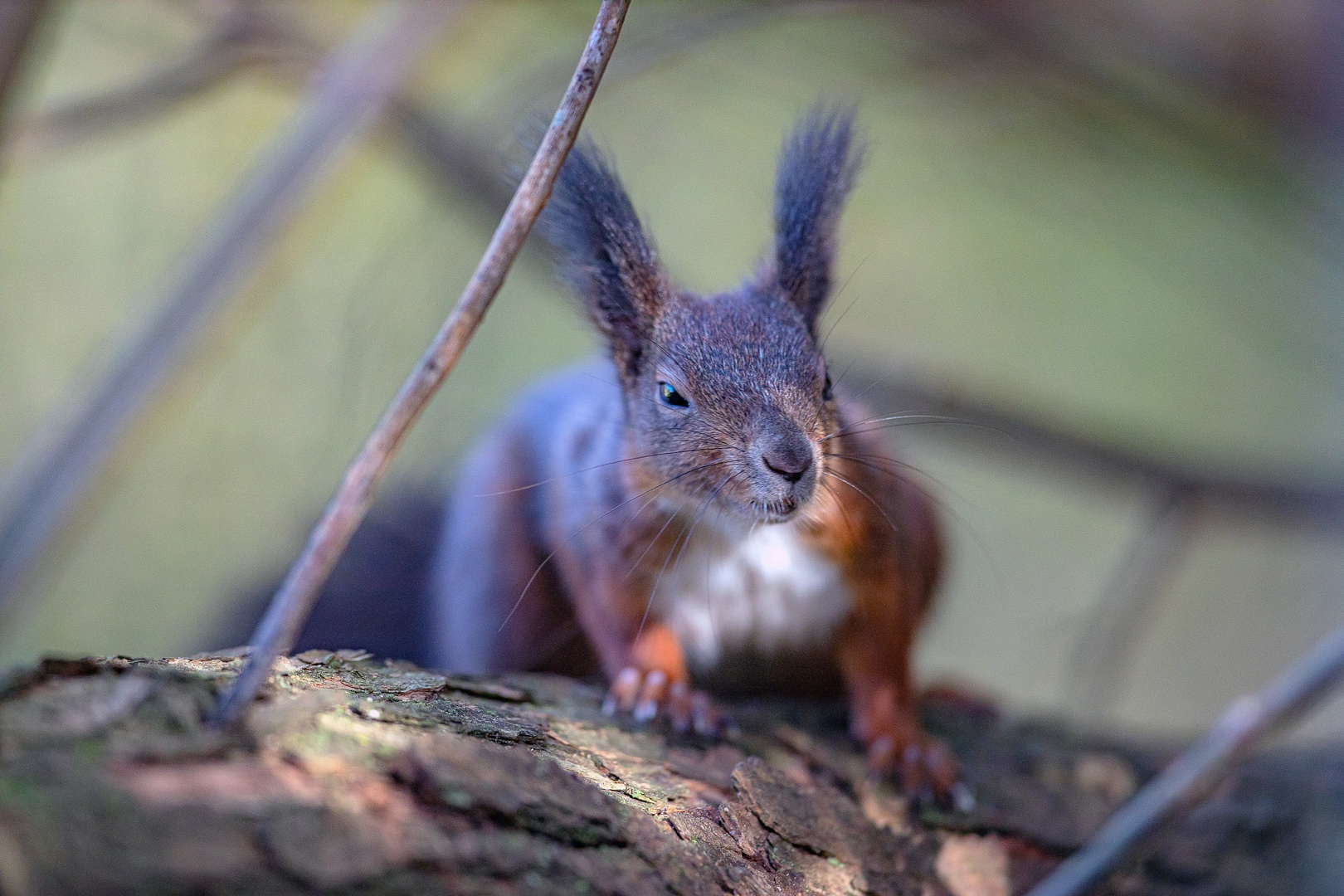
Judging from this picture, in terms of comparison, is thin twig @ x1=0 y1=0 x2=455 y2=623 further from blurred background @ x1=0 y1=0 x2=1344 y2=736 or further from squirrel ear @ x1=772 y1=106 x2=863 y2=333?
squirrel ear @ x1=772 y1=106 x2=863 y2=333

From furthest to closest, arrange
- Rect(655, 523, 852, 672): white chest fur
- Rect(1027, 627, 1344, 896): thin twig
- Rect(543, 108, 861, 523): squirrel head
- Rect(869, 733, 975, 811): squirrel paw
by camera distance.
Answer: Rect(655, 523, 852, 672): white chest fur → Rect(869, 733, 975, 811): squirrel paw → Rect(543, 108, 861, 523): squirrel head → Rect(1027, 627, 1344, 896): thin twig

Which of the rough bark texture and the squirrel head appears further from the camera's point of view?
the squirrel head

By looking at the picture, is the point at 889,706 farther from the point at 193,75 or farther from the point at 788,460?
the point at 193,75

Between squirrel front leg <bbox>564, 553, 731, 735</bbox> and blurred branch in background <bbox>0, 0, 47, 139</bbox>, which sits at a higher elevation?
blurred branch in background <bbox>0, 0, 47, 139</bbox>

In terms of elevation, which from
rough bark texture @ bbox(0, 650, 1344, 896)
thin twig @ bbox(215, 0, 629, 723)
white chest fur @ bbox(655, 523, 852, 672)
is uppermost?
thin twig @ bbox(215, 0, 629, 723)

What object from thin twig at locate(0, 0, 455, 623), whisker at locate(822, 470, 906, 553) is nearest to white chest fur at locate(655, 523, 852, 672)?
whisker at locate(822, 470, 906, 553)

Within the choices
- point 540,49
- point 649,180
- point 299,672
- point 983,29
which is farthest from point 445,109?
point 299,672

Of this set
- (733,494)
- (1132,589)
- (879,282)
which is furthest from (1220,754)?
(879,282)

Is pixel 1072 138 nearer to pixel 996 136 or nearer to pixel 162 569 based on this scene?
pixel 996 136
